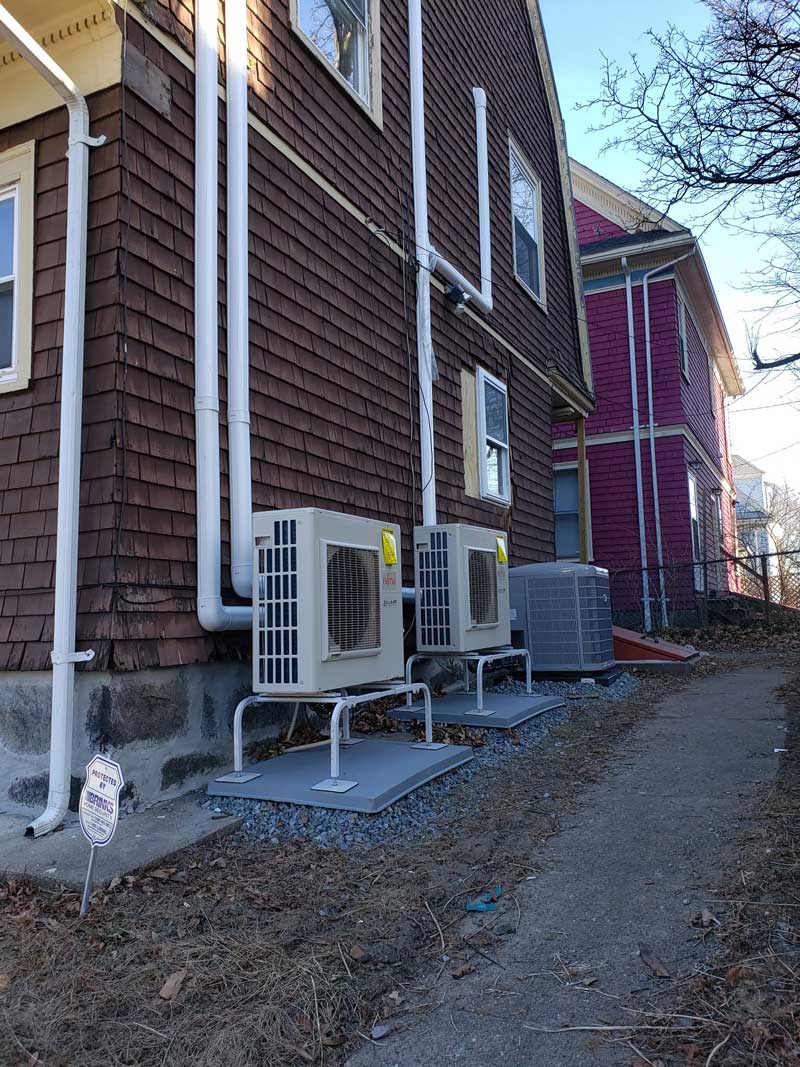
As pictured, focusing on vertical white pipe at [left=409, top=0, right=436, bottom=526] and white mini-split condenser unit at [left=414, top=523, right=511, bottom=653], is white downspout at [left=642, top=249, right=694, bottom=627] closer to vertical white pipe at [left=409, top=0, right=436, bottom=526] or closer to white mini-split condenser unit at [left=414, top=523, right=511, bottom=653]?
vertical white pipe at [left=409, top=0, right=436, bottom=526]

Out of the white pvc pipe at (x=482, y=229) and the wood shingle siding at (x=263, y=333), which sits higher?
the white pvc pipe at (x=482, y=229)

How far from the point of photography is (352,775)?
3812 millimetres

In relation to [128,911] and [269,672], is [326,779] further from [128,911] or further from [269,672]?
[128,911]

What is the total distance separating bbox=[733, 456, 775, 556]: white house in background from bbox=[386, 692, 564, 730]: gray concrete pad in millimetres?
5920

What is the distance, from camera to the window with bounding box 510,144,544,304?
9.46 meters

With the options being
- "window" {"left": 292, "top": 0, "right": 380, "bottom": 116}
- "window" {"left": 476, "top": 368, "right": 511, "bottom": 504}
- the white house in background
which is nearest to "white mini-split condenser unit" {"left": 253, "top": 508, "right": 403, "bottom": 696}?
"window" {"left": 292, "top": 0, "right": 380, "bottom": 116}

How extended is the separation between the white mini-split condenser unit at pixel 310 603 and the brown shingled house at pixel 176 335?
0.38 metres

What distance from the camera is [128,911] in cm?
266

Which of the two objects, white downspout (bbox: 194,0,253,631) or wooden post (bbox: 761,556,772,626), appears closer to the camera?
white downspout (bbox: 194,0,253,631)

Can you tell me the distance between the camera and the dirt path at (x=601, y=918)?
6.55 ft

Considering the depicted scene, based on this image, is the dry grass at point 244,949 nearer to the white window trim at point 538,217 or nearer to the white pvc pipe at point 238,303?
the white pvc pipe at point 238,303

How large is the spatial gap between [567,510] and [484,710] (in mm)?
9126

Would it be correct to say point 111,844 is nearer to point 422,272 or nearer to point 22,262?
point 22,262

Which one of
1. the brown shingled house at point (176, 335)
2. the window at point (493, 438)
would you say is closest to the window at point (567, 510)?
the window at point (493, 438)
